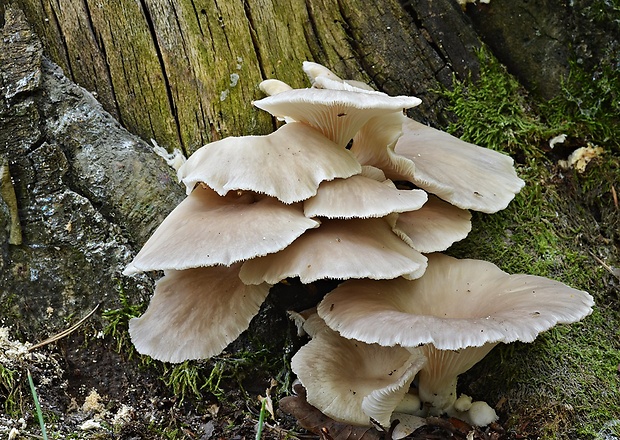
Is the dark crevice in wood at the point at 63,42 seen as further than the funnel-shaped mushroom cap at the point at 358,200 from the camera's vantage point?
Yes

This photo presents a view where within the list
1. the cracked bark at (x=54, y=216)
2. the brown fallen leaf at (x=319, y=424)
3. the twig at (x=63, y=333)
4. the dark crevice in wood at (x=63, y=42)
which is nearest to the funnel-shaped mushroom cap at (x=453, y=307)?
the brown fallen leaf at (x=319, y=424)

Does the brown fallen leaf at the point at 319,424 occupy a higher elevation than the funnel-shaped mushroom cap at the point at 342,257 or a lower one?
lower

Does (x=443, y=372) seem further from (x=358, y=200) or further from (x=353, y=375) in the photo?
(x=358, y=200)

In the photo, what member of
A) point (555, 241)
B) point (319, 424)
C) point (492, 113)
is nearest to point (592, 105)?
point (492, 113)

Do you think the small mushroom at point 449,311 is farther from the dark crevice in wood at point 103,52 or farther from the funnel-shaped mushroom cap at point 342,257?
the dark crevice in wood at point 103,52

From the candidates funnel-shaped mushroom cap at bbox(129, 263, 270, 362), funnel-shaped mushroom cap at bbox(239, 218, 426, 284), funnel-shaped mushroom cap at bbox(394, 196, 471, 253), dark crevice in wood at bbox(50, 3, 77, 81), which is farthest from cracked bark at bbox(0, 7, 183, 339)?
funnel-shaped mushroom cap at bbox(394, 196, 471, 253)

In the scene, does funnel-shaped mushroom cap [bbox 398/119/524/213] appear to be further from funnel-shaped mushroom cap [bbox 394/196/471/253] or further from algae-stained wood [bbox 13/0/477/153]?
algae-stained wood [bbox 13/0/477/153]
